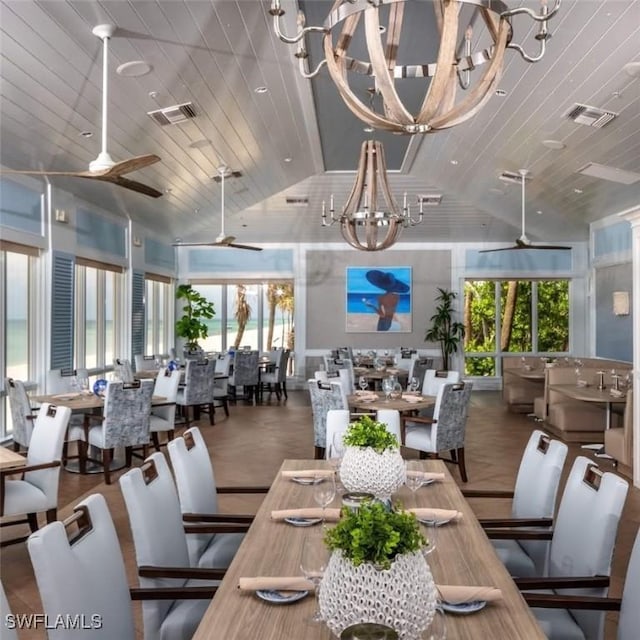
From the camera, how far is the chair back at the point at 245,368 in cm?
1040

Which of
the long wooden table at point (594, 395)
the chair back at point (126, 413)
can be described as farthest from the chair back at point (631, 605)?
the long wooden table at point (594, 395)

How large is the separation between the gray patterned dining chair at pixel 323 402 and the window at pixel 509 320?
807 centimetres

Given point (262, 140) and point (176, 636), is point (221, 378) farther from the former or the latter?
point (176, 636)

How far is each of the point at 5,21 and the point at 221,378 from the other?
244 inches

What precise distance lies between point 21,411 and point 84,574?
4190 millimetres

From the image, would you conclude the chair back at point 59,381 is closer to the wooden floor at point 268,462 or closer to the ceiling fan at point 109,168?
the wooden floor at point 268,462

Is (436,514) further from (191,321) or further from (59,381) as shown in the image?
(191,321)

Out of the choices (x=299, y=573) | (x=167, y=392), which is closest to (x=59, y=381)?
(x=167, y=392)

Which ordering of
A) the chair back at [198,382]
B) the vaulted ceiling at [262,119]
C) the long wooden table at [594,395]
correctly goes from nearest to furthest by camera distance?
the vaulted ceiling at [262,119] → the long wooden table at [594,395] → the chair back at [198,382]

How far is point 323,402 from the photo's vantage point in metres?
5.62

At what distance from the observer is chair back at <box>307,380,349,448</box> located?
546cm

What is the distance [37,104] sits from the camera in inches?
209

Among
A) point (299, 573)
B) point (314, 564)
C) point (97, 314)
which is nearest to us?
point (314, 564)

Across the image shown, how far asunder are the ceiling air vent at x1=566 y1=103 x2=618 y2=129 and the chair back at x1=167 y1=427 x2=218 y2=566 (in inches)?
202
